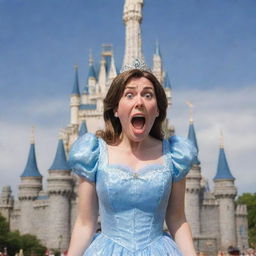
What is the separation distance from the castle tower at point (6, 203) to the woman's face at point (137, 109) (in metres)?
48.6

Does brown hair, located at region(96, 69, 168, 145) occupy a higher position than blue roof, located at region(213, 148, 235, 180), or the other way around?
blue roof, located at region(213, 148, 235, 180)

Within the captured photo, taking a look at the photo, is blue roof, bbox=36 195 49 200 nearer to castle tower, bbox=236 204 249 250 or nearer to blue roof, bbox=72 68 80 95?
blue roof, bbox=72 68 80 95

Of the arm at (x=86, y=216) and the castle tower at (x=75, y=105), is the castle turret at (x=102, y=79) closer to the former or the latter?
the castle tower at (x=75, y=105)

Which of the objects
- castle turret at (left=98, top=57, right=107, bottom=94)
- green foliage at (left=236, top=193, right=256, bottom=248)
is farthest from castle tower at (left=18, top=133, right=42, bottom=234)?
green foliage at (left=236, top=193, right=256, bottom=248)

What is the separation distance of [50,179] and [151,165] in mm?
44860

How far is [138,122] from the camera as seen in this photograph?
3.16m

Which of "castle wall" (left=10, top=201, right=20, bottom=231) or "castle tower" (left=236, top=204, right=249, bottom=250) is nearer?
"castle tower" (left=236, top=204, right=249, bottom=250)

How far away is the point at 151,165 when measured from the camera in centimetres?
320

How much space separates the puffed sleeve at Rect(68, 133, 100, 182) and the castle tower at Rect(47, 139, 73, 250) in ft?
139

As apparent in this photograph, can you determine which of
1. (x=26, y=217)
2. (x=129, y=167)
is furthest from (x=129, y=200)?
(x=26, y=217)

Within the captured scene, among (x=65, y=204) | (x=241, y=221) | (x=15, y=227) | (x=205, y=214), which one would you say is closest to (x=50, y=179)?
(x=65, y=204)

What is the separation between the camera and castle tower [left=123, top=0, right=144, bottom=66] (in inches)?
1992

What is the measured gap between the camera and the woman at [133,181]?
310cm

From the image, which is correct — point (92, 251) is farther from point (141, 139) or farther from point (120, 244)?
point (141, 139)
